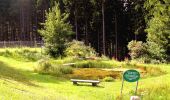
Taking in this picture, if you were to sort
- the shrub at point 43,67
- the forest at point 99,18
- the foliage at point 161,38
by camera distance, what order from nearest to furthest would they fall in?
the shrub at point 43,67 < the foliage at point 161,38 < the forest at point 99,18

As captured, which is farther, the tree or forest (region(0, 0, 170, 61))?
forest (region(0, 0, 170, 61))

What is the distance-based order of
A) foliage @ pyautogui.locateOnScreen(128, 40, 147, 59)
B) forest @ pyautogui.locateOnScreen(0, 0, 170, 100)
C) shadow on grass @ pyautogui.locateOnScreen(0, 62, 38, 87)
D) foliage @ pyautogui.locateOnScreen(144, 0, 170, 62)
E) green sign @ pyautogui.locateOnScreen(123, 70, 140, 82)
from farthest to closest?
foliage @ pyautogui.locateOnScreen(128, 40, 147, 59) → foliage @ pyautogui.locateOnScreen(144, 0, 170, 62) → shadow on grass @ pyautogui.locateOnScreen(0, 62, 38, 87) → forest @ pyautogui.locateOnScreen(0, 0, 170, 100) → green sign @ pyautogui.locateOnScreen(123, 70, 140, 82)

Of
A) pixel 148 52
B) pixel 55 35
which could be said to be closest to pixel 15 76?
pixel 55 35

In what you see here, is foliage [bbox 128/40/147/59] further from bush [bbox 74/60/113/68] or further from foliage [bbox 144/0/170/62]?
bush [bbox 74/60/113/68]

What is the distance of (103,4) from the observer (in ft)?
218

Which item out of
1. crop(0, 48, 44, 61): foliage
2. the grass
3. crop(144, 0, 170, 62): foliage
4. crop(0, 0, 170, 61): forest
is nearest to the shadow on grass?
the grass

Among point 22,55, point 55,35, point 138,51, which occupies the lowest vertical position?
point 22,55

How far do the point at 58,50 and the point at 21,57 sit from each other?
4334 millimetres

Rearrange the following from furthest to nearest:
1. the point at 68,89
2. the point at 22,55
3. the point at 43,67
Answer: the point at 22,55
the point at 43,67
the point at 68,89

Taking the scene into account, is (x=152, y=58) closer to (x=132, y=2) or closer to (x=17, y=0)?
(x=132, y=2)

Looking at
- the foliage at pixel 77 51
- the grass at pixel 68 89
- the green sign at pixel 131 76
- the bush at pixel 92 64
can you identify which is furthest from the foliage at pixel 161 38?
the green sign at pixel 131 76

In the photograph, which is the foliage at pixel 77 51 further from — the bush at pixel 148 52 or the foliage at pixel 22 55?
the bush at pixel 148 52

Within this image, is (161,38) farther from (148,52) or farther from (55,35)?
(55,35)

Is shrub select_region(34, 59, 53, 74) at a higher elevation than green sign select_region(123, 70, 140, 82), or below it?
below
